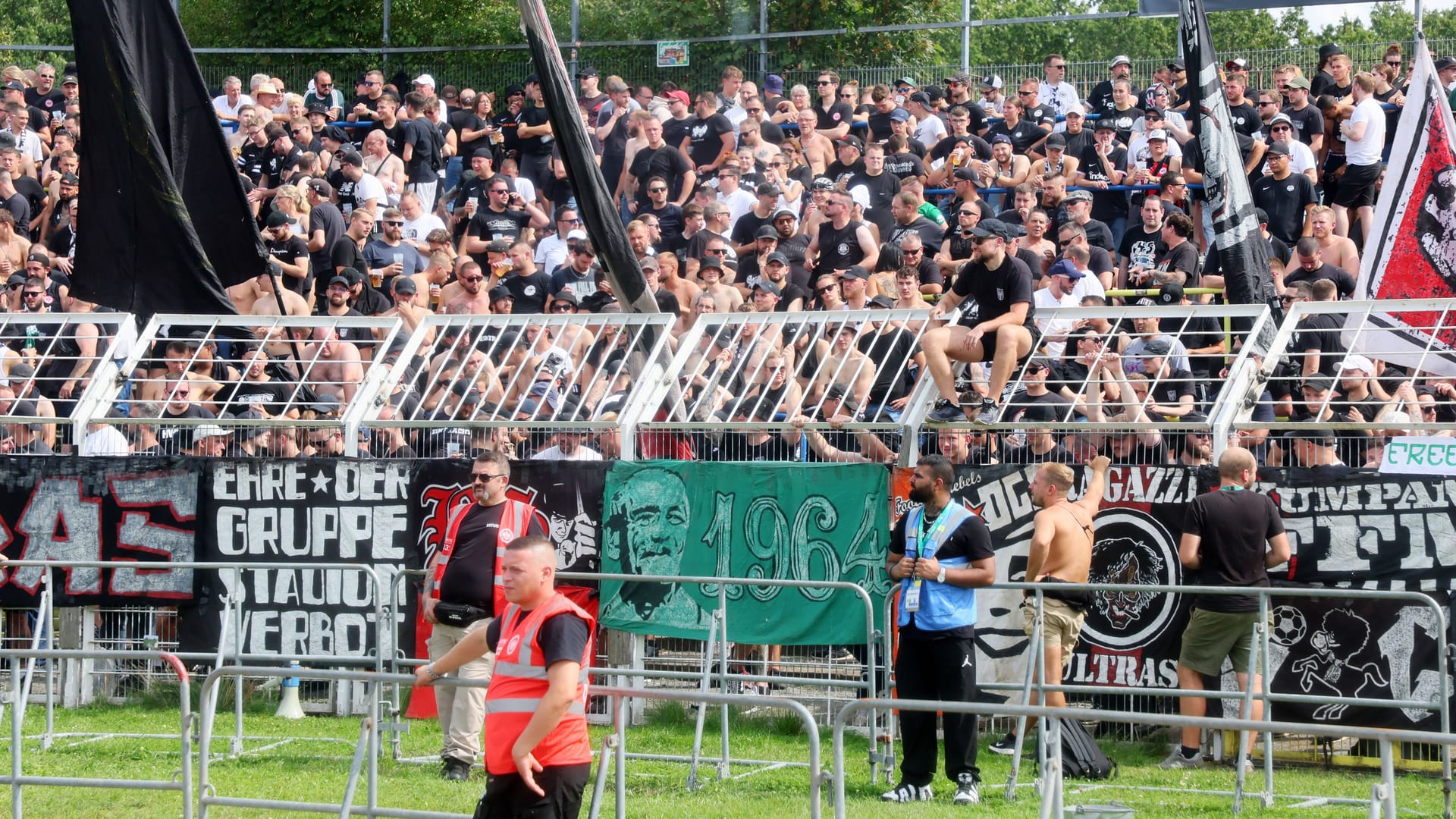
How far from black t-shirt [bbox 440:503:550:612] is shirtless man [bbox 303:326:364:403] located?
11.0 feet

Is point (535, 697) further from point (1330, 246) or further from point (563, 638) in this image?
point (1330, 246)

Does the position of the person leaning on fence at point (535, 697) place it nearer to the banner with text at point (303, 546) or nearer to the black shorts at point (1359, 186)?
the banner with text at point (303, 546)

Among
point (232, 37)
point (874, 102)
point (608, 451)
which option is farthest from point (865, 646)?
point (232, 37)

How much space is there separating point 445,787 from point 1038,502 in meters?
4.21

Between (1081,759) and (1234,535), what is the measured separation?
173cm

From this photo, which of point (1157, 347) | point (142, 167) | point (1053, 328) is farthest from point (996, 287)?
point (142, 167)

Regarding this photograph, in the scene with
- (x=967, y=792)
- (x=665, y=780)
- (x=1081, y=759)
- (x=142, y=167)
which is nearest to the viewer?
(x=967, y=792)

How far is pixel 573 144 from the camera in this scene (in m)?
12.8

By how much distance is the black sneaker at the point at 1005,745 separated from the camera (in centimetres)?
1045

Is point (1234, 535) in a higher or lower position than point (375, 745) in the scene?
higher

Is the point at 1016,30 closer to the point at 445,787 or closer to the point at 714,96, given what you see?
the point at 714,96

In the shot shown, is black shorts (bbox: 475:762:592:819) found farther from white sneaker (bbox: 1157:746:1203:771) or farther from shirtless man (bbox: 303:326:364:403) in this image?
shirtless man (bbox: 303:326:364:403)

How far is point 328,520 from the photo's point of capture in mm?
12891

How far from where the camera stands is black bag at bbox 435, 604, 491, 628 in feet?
34.3
